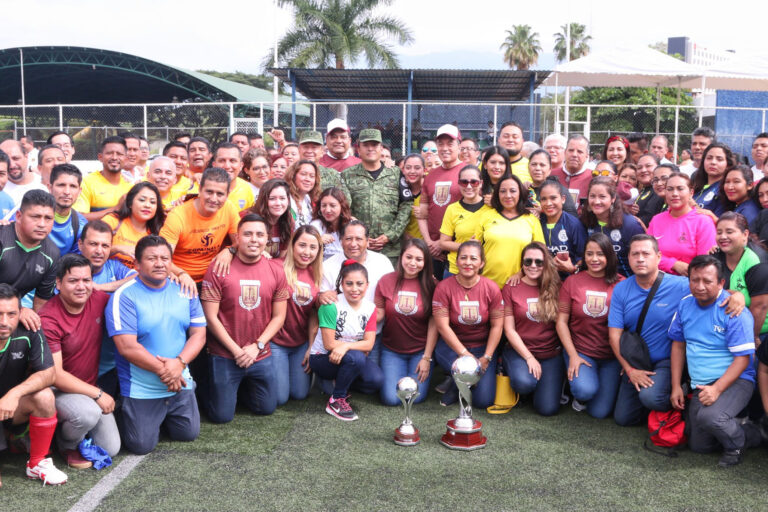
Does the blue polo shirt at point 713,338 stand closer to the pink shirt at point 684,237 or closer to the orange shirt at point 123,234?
the pink shirt at point 684,237

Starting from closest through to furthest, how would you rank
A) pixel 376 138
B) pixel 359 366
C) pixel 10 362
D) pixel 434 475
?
pixel 10 362 → pixel 434 475 → pixel 359 366 → pixel 376 138

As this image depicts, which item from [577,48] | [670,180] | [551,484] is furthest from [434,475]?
[577,48]

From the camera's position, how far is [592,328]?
5.53 metres

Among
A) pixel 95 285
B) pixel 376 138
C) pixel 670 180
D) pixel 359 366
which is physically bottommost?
pixel 359 366

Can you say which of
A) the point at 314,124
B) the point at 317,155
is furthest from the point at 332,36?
the point at 317,155

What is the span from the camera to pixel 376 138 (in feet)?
21.7

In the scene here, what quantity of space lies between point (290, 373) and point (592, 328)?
2560mm

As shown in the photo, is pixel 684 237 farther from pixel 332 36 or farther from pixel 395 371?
pixel 332 36

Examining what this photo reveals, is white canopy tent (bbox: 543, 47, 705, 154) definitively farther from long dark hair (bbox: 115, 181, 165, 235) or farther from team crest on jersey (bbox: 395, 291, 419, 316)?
long dark hair (bbox: 115, 181, 165, 235)

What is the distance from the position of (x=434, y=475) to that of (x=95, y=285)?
2.71 m

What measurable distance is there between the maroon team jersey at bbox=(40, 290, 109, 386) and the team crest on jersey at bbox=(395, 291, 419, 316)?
2345 mm

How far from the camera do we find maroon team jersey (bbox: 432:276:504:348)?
5.63 m

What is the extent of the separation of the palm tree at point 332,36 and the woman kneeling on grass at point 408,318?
22.8 meters

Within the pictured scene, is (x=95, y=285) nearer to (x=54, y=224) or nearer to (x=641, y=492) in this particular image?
(x=54, y=224)
